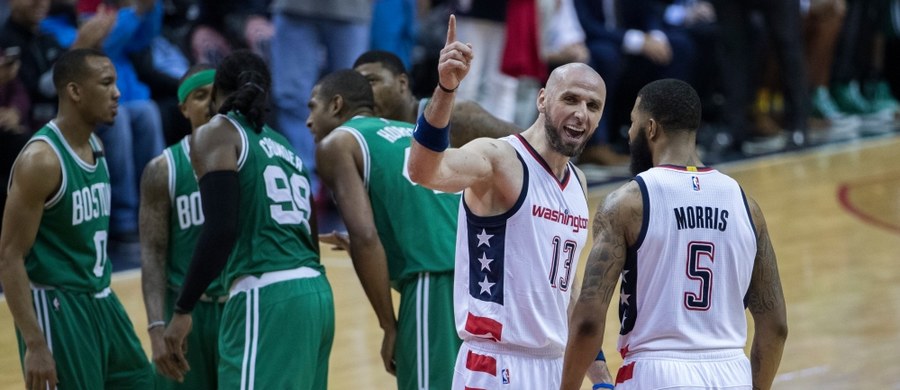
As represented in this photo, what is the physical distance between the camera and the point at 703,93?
1662cm

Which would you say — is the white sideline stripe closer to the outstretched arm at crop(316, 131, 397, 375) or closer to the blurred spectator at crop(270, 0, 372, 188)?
the blurred spectator at crop(270, 0, 372, 188)

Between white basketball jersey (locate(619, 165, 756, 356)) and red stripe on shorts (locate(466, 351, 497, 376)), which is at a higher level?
white basketball jersey (locate(619, 165, 756, 356))

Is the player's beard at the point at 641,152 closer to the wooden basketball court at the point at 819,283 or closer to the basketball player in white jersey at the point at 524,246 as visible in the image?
the basketball player in white jersey at the point at 524,246

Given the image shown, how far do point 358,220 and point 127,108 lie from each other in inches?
225

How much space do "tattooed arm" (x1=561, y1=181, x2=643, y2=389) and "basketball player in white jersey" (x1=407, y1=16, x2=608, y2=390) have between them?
0.24 m

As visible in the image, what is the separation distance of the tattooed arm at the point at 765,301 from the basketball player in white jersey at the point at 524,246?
692 mm

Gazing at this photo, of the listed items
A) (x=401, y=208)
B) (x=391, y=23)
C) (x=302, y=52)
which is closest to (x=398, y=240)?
(x=401, y=208)

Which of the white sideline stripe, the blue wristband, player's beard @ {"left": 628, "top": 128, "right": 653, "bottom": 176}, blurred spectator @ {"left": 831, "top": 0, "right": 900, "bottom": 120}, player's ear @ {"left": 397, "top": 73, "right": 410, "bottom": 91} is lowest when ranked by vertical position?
the white sideline stripe

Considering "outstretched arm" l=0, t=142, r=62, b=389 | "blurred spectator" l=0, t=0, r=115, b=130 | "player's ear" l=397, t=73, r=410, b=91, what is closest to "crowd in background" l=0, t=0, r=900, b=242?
"blurred spectator" l=0, t=0, r=115, b=130

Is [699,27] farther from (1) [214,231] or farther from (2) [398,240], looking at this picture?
(1) [214,231]

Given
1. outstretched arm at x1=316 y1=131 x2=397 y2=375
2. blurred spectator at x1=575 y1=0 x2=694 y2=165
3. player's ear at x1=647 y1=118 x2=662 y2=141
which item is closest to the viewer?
player's ear at x1=647 y1=118 x2=662 y2=141

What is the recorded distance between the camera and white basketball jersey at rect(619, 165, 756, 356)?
500cm

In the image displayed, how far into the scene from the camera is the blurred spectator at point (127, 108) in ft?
36.2

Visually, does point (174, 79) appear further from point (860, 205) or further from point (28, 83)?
point (860, 205)
